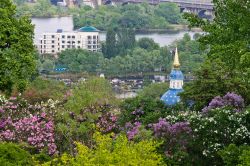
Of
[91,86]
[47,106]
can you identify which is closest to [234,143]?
[47,106]

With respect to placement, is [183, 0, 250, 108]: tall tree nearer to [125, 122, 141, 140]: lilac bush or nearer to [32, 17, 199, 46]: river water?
[125, 122, 141, 140]: lilac bush

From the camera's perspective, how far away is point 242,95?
11.8m

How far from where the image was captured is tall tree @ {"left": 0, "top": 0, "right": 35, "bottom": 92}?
10.2 metres

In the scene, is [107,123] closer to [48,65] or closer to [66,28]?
[48,65]

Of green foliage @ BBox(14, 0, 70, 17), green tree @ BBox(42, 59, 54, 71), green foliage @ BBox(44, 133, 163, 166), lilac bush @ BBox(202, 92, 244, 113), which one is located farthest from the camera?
green foliage @ BBox(14, 0, 70, 17)

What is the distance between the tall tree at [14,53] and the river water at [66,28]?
138ft

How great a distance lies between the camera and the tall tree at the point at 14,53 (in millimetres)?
10219

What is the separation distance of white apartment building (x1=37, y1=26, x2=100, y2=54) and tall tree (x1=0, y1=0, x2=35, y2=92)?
36.2m

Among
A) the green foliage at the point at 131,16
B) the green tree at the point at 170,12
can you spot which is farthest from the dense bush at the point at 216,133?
the green tree at the point at 170,12

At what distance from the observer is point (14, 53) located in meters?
10.3

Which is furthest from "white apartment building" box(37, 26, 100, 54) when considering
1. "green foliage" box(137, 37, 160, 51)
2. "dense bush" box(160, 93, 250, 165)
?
"dense bush" box(160, 93, 250, 165)

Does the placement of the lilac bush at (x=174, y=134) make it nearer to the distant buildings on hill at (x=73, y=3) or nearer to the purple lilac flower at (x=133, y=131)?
the purple lilac flower at (x=133, y=131)

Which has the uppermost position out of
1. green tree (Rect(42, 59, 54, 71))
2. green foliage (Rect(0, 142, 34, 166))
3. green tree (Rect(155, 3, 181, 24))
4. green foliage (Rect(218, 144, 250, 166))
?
green foliage (Rect(0, 142, 34, 166))

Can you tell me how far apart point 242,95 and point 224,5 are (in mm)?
2703
